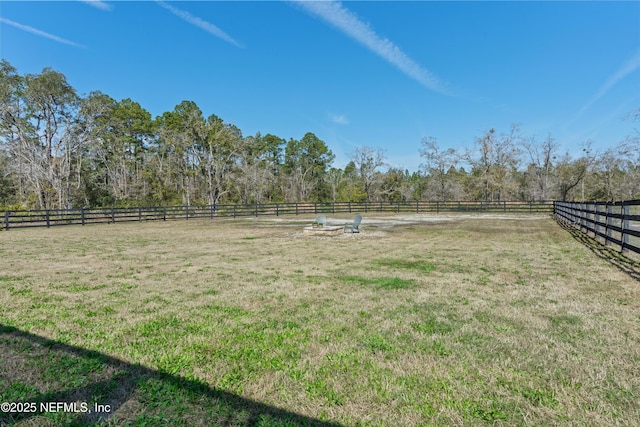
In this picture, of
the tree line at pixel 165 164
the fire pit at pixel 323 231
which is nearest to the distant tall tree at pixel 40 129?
the tree line at pixel 165 164

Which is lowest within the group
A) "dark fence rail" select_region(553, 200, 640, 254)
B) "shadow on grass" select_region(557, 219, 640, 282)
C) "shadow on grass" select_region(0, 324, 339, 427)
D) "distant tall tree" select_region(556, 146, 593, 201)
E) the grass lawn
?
"shadow on grass" select_region(557, 219, 640, 282)

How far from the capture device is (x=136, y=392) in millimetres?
2486

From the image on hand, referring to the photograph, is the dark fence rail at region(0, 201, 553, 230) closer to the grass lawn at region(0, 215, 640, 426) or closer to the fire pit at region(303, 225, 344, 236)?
the fire pit at region(303, 225, 344, 236)

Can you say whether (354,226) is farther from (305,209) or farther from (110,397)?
(305,209)

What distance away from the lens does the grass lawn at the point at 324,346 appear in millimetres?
2273

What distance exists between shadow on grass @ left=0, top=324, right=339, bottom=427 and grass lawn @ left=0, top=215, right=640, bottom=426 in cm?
1

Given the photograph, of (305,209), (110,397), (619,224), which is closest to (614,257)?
(619,224)

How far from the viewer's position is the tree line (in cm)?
2853

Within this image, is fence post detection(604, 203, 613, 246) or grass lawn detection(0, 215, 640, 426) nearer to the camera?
grass lawn detection(0, 215, 640, 426)

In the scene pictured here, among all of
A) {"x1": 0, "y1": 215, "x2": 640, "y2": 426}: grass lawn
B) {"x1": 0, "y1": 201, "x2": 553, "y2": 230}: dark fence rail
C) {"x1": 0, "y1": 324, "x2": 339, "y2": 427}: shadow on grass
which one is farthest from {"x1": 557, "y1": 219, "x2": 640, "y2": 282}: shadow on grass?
{"x1": 0, "y1": 201, "x2": 553, "y2": 230}: dark fence rail

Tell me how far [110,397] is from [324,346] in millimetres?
1834

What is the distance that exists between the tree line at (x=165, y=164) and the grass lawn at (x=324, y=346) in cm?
2975

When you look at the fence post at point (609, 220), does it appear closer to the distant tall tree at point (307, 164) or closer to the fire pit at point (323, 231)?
the fire pit at point (323, 231)

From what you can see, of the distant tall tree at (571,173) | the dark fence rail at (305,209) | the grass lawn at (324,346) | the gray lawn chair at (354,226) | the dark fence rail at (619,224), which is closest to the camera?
the grass lawn at (324,346)
